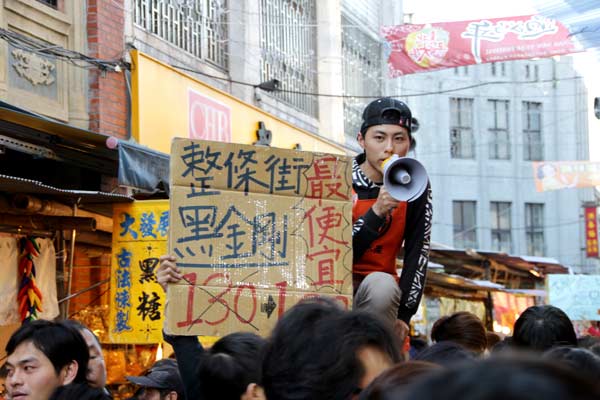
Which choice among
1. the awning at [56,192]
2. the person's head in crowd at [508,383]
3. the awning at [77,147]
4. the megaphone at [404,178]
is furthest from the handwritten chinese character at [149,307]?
the person's head in crowd at [508,383]

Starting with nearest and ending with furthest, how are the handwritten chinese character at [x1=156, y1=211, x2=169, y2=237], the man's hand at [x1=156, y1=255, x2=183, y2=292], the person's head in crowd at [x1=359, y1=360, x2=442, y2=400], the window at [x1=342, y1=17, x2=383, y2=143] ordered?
the person's head in crowd at [x1=359, y1=360, x2=442, y2=400] → the man's hand at [x1=156, y1=255, x2=183, y2=292] → the handwritten chinese character at [x1=156, y1=211, x2=169, y2=237] → the window at [x1=342, y1=17, x2=383, y2=143]

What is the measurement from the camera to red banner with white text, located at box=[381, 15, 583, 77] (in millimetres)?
18375

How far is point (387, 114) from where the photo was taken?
4652 millimetres

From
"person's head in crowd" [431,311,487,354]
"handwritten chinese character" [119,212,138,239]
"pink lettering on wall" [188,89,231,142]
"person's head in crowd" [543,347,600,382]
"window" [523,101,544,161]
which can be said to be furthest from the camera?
"window" [523,101,544,161]

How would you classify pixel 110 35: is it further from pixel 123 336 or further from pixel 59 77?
pixel 123 336

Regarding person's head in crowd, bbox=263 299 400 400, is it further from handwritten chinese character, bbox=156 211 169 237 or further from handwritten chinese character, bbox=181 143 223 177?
handwritten chinese character, bbox=156 211 169 237

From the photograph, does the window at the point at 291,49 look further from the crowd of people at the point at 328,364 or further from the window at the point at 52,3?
the crowd of people at the point at 328,364

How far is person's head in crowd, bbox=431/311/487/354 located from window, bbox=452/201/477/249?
116 ft

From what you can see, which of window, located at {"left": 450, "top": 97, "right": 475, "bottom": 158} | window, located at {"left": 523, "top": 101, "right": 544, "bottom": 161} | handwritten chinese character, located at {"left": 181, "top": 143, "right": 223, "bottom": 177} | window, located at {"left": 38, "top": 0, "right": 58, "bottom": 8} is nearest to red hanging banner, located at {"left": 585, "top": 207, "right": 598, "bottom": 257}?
window, located at {"left": 523, "top": 101, "right": 544, "bottom": 161}

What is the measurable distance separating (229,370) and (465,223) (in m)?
38.7

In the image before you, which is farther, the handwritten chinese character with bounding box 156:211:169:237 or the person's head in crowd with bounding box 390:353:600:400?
the handwritten chinese character with bounding box 156:211:169:237

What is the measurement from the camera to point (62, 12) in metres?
12.3

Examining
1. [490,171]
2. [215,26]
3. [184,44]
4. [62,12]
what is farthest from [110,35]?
[490,171]

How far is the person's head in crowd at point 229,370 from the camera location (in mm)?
3787
